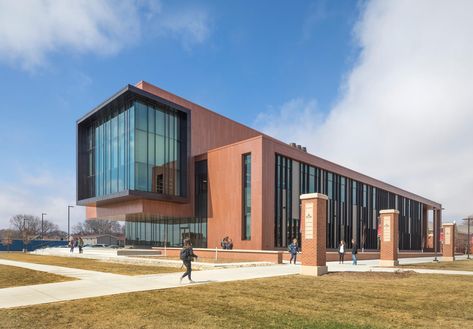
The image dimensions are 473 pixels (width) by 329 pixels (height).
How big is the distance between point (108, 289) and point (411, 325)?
30.3 feet

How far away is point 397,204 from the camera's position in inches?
2522

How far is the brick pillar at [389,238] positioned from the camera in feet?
93.0

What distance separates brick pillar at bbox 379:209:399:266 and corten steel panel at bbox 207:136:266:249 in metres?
9.59

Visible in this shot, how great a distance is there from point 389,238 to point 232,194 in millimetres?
14126


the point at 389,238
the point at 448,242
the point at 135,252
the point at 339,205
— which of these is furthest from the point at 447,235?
the point at 135,252

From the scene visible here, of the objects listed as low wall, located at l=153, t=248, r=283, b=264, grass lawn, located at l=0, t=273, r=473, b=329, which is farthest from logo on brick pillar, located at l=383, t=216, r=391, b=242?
grass lawn, located at l=0, t=273, r=473, b=329

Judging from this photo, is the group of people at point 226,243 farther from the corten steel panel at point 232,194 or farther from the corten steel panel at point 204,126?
the corten steel panel at point 204,126

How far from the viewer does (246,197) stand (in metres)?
36.1

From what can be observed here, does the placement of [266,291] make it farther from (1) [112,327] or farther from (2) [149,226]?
(2) [149,226]

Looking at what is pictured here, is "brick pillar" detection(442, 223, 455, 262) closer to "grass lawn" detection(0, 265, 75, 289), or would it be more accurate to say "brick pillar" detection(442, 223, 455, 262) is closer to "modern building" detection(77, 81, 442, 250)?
"modern building" detection(77, 81, 442, 250)

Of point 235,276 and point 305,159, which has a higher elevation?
point 305,159

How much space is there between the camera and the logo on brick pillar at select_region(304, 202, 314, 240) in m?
19.5

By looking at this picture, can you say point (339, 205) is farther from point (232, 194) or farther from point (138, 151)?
point (138, 151)

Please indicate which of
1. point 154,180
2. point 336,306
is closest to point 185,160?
point 154,180
